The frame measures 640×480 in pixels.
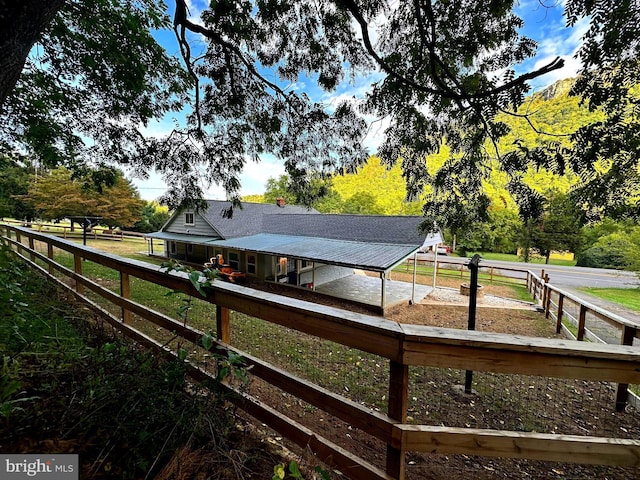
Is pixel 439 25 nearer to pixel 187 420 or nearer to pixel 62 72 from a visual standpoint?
pixel 187 420

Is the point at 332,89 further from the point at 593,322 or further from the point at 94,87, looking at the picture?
the point at 593,322

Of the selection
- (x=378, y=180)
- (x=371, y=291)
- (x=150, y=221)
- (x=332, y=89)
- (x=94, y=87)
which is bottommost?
(x=371, y=291)

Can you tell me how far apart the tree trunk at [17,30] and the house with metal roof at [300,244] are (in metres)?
7.80

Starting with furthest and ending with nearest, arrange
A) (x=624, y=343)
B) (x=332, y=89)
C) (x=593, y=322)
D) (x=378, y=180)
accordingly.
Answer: (x=593, y=322) → (x=378, y=180) → (x=332, y=89) → (x=624, y=343)

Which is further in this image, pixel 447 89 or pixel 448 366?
pixel 447 89

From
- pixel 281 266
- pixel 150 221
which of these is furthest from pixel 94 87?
pixel 150 221

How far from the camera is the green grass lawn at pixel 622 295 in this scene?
38.3ft

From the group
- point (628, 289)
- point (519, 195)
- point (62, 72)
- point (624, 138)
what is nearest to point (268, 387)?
point (519, 195)

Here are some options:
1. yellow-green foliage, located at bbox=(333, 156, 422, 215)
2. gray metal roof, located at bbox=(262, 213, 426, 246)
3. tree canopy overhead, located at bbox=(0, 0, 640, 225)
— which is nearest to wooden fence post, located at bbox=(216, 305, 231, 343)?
tree canopy overhead, located at bbox=(0, 0, 640, 225)

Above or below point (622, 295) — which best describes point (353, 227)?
above

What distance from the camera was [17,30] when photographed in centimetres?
130

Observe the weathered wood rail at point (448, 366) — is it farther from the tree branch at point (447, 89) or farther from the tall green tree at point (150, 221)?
the tall green tree at point (150, 221)

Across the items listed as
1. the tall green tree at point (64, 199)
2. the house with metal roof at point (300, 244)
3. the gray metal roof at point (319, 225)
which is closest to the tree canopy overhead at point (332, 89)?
the house with metal roof at point (300, 244)

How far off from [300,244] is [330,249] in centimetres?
187
